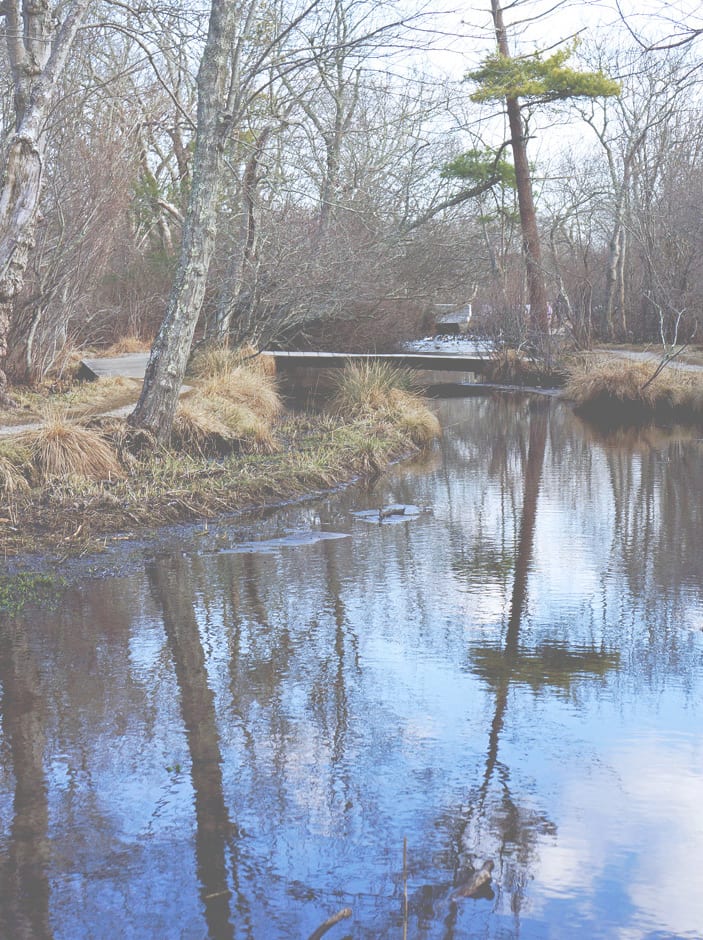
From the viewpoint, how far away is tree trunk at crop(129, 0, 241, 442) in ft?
31.1

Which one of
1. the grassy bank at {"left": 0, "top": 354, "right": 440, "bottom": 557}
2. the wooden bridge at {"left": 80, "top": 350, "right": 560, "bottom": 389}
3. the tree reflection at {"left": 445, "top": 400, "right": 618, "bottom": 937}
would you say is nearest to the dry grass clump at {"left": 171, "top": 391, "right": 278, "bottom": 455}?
the grassy bank at {"left": 0, "top": 354, "right": 440, "bottom": 557}

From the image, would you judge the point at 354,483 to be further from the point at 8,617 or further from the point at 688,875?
the point at 688,875

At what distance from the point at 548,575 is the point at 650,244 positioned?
12.4 metres

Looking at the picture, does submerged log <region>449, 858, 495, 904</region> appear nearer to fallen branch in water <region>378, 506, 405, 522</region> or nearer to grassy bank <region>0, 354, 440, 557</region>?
grassy bank <region>0, 354, 440, 557</region>

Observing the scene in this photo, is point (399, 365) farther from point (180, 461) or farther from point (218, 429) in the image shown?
point (180, 461)

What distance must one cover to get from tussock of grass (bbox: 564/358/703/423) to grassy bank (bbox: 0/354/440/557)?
413cm

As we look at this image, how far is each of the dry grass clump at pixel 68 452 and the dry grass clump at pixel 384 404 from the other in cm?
536

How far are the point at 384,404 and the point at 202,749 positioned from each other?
1075cm

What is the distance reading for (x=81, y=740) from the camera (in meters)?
4.43

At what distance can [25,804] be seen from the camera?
388 centimetres

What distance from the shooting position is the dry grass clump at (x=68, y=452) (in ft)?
28.6

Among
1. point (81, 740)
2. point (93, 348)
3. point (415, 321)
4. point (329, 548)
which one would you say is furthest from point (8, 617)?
point (415, 321)

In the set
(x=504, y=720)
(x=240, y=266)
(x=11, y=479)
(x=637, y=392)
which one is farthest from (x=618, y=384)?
→ (x=504, y=720)

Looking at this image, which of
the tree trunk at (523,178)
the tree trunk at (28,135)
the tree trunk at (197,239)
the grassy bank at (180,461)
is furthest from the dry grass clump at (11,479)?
the tree trunk at (523,178)
